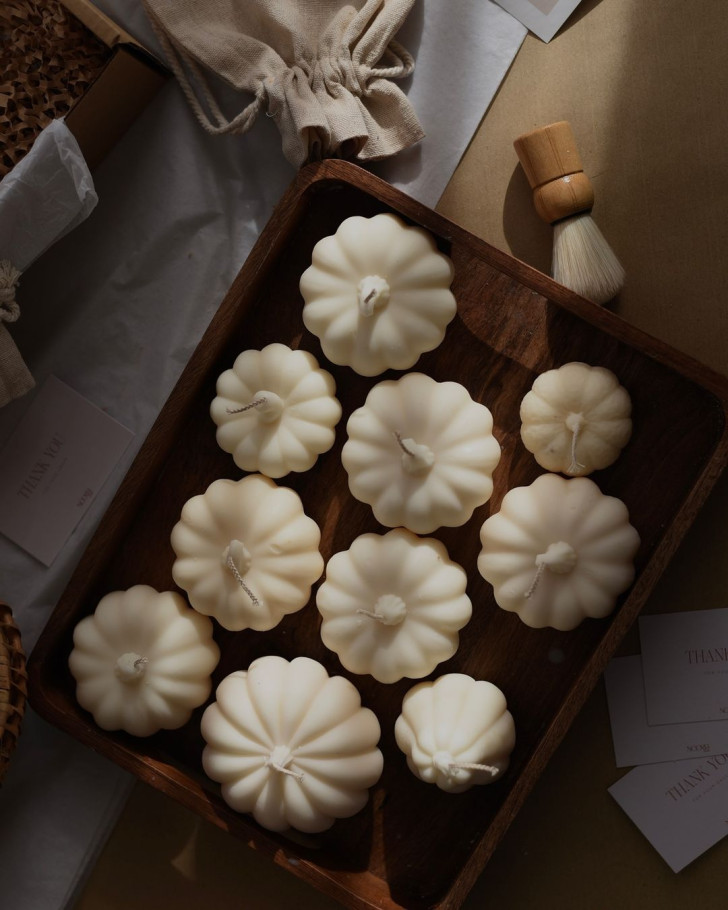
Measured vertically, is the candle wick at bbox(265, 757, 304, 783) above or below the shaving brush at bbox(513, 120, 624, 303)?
below

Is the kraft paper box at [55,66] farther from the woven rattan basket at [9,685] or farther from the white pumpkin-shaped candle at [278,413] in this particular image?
the woven rattan basket at [9,685]

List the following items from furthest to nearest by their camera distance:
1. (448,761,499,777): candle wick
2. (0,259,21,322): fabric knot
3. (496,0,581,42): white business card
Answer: (496,0,581,42): white business card, (0,259,21,322): fabric knot, (448,761,499,777): candle wick

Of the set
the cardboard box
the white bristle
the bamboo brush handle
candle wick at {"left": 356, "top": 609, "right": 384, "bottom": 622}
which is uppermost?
the bamboo brush handle

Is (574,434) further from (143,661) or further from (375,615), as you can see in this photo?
(143,661)

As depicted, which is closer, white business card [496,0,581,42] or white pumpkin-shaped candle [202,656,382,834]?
white pumpkin-shaped candle [202,656,382,834]

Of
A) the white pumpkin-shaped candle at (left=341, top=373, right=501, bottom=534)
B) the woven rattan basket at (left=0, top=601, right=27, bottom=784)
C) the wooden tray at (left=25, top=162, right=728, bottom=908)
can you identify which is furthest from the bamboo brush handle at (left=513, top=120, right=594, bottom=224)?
the woven rattan basket at (left=0, top=601, right=27, bottom=784)

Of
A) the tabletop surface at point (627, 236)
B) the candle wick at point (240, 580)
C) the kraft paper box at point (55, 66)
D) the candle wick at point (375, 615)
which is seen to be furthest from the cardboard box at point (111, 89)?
the candle wick at point (375, 615)

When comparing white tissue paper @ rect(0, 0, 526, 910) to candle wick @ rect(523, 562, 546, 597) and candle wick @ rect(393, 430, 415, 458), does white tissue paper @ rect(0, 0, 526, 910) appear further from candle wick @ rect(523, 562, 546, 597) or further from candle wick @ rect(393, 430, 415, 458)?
candle wick @ rect(523, 562, 546, 597)
